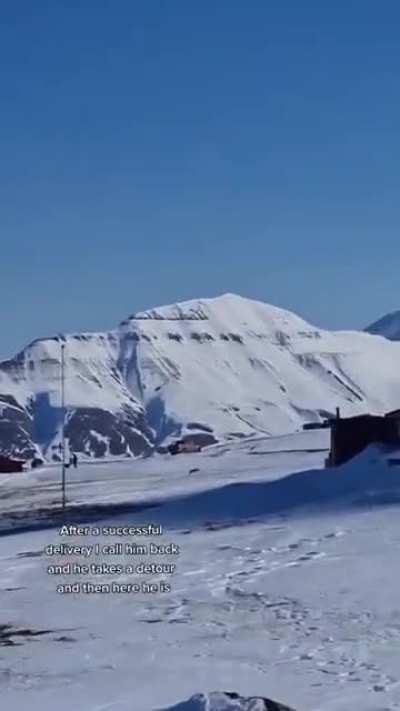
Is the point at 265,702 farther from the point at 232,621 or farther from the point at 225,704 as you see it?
the point at 232,621

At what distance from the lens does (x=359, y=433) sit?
1767 inches

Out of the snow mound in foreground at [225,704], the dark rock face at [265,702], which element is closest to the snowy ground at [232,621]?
the dark rock face at [265,702]

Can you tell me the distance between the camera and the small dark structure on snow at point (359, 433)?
4434 cm

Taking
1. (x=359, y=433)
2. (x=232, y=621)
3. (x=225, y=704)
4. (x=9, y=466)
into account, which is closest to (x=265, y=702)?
(x=225, y=704)

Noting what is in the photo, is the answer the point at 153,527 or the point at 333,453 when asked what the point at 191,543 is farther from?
the point at 333,453

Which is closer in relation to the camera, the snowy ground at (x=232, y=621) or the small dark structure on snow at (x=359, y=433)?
the snowy ground at (x=232, y=621)

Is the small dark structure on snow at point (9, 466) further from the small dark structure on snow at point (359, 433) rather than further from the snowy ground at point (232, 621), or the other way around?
the snowy ground at point (232, 621)

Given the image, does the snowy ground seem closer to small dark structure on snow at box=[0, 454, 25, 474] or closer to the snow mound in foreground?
A: the snow mound in foreground

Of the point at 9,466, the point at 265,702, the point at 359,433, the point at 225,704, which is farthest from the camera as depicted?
the point at 9,466

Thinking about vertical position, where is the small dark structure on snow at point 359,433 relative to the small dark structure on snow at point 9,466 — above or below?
above

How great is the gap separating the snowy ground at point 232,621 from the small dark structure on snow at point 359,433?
16.6m

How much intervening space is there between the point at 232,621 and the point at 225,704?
18.6 feet

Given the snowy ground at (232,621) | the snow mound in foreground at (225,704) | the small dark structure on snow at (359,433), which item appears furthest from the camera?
the small dark structure on snow at (359,433)

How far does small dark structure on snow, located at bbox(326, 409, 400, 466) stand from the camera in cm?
4434
